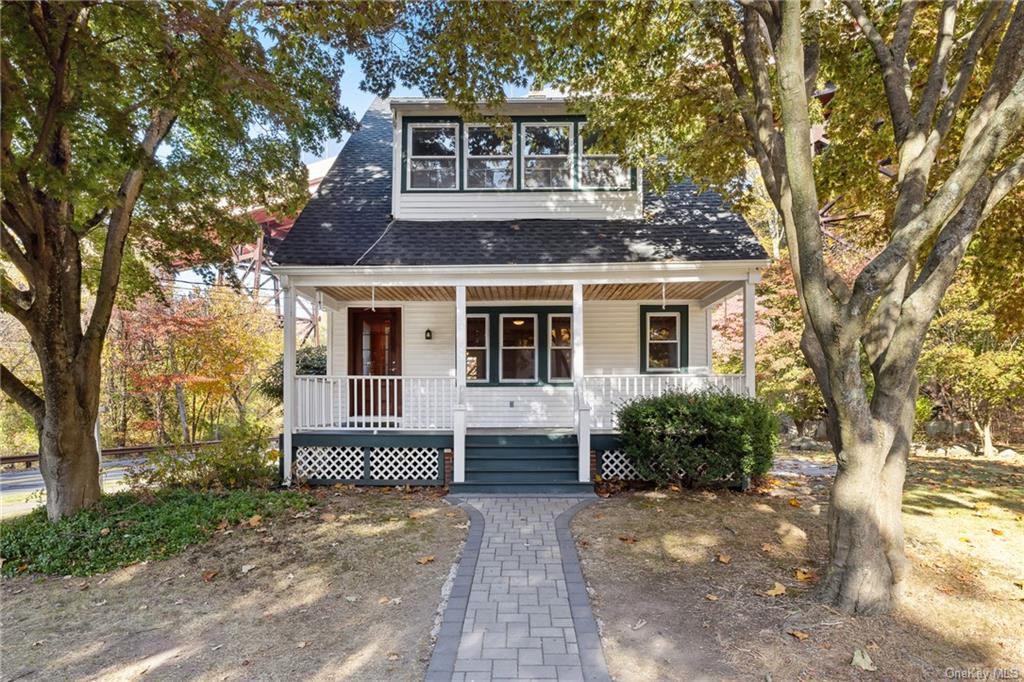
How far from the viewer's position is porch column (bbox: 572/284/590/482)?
7641mm

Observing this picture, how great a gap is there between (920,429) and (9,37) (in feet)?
69.3

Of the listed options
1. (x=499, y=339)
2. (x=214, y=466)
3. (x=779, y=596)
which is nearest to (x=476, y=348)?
(x=499, y=339)

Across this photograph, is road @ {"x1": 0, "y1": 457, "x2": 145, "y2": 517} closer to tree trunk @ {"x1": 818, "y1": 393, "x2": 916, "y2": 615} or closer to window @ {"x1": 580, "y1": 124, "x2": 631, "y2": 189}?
tree trunk @ {"x1": 818, "y1": 393, "x2": 916, "y2": 615}

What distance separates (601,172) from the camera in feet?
31.6

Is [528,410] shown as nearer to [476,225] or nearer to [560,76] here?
[476,225]

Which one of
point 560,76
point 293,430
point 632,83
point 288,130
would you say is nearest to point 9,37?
point 288,130

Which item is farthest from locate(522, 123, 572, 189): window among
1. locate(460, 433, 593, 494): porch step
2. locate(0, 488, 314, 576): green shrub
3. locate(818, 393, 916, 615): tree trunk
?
locate(818, 393, 916, 615): tree trunk

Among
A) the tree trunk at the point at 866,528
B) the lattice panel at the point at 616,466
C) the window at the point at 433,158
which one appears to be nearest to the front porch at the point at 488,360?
the lattice panel at the point at 616,466

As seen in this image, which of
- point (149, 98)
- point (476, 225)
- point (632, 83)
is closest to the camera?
point (149, 98)

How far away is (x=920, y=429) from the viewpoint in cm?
1473

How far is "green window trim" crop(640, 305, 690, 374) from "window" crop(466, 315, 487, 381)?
335 cm

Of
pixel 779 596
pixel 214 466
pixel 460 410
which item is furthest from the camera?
pixel 460 410

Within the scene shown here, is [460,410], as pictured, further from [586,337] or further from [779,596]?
[779,596]

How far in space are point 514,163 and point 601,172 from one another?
1.75m
